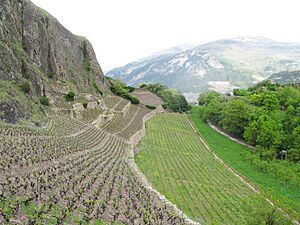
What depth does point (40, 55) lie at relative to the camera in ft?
198

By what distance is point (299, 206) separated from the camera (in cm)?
2419

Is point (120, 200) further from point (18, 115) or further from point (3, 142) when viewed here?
point (18, 115)

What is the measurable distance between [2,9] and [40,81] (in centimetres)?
1149

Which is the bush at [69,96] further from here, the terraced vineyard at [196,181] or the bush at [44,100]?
the terraced vineyard at [196,181]

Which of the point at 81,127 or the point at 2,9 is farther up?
the point at 2,9

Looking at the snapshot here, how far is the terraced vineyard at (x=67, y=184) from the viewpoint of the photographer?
14113mm

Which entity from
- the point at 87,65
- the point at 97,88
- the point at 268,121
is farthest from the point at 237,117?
the point at 87,65

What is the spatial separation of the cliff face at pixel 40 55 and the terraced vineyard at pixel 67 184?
8.07m

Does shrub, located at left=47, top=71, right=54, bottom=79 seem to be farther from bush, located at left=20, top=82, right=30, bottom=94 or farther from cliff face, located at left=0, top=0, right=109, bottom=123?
bush, located at left=20, top=82, right=30, bottom=94

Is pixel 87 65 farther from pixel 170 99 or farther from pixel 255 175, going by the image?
pixel 255 175

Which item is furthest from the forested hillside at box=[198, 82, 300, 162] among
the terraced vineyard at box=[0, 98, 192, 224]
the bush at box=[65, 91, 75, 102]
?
the bush at box=[65, 91, 75, 102]

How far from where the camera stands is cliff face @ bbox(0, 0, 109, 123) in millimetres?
41406

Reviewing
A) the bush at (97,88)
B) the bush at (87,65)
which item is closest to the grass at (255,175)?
the bush at (97,88)

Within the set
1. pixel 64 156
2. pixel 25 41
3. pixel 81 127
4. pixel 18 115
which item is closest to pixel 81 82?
pixel 25 41
